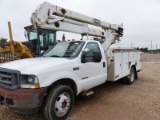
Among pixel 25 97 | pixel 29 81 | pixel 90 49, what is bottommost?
pixel 25 97

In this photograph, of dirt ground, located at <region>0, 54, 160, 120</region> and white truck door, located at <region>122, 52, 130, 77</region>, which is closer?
dirt ground, located at <region>0, 54, 160, 120</region>

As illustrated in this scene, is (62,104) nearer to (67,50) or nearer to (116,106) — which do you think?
(67,50)

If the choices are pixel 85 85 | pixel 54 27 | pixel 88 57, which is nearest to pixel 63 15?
pixel 54 27

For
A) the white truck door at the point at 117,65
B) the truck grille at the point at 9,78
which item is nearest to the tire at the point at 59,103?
the truck grille at the point at 9,78

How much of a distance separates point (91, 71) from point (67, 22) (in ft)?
6.91

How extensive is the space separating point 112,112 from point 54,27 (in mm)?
3204

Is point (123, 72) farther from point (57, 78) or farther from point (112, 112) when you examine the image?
point (57, 78)

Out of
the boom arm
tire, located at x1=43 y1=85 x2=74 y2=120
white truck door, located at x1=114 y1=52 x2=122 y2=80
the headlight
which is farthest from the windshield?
white truck door, located at x1=114 y1=52 x2=122 y2=80

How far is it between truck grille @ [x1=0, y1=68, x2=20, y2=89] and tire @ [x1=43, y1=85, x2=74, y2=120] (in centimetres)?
78

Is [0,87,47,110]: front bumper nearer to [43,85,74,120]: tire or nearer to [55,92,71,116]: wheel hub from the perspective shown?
[43,85,74,120]: tire

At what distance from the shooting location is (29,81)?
3656 mm

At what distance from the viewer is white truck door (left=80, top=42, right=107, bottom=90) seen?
489 cm

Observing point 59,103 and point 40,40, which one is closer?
point 59,103

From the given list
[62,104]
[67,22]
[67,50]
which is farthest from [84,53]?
[67,22]
